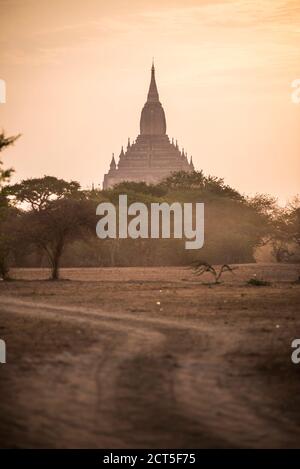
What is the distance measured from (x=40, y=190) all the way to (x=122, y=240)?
6.16 m

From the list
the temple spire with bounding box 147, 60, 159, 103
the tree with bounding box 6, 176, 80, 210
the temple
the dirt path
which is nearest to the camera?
the dirt path

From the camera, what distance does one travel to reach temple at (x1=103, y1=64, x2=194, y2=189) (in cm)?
15512

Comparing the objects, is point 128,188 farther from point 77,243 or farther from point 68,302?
point 68,302

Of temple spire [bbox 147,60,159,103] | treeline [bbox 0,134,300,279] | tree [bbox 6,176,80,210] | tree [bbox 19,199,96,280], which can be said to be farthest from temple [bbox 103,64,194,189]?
tree [bbox 19,199,96,280]

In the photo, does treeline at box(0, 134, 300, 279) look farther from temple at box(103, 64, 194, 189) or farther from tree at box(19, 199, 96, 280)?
temple at box(103, 64, 194, 189)

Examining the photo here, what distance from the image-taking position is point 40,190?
188 ft

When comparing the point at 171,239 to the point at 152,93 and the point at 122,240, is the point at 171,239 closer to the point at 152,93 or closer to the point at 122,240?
the point at 122,240

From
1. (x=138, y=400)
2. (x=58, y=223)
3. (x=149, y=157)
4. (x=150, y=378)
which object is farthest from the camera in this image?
(x=149, y=157)

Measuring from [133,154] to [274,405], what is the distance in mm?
150653

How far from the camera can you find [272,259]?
79.1m

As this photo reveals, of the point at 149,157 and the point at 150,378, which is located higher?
the point at 149,157

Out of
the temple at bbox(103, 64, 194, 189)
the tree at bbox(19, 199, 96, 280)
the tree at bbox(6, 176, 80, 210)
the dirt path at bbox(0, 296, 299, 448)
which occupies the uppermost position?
the temple at bbox(103, 64, 194, 189)

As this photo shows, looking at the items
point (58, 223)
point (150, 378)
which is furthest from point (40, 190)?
point (150, 378)

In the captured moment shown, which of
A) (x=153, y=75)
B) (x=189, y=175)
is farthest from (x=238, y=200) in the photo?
(x=153, y=75)
